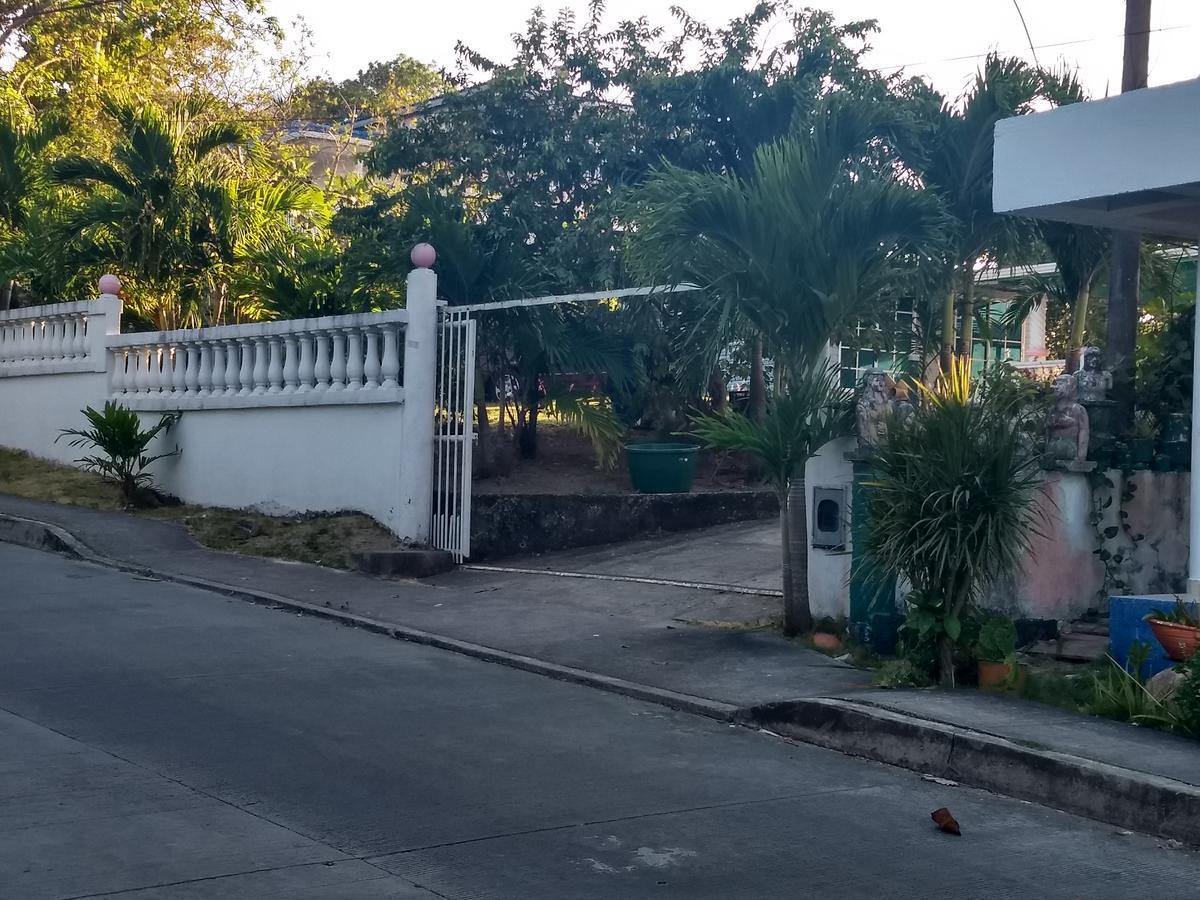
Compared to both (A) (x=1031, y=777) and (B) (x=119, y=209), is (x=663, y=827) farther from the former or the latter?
(B) (x=119, y=209)

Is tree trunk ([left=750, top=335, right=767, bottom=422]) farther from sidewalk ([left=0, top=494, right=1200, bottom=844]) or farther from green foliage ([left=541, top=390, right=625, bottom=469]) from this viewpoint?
sidewalk ([left=0, top=494, right=1200, bottom=844])

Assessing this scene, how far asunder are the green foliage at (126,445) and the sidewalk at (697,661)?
510 mm

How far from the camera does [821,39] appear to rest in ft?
52.2

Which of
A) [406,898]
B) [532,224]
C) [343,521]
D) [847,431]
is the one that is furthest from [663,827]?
[532,224]

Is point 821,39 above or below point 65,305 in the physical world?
above

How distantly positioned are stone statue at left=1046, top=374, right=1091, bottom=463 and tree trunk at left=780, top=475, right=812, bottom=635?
1685 millimetres

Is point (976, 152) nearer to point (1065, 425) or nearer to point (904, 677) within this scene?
point (1065, 425)

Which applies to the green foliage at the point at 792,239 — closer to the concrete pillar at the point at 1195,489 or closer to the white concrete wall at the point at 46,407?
the concrete pillar at the point at 1195,489

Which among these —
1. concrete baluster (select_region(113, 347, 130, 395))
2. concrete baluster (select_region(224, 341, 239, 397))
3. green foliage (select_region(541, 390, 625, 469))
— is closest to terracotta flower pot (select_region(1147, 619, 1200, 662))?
green foliage (select_region(541, 390, 625, 469))

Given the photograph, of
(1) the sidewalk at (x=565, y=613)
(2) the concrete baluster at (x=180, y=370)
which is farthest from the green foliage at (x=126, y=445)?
(1) the sidewalk at (x=565, y=613)

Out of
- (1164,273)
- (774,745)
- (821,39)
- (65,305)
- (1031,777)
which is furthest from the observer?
(65,305)

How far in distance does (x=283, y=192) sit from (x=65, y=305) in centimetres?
304

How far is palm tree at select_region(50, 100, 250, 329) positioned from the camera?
16.9m

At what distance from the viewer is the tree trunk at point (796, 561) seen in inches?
389
